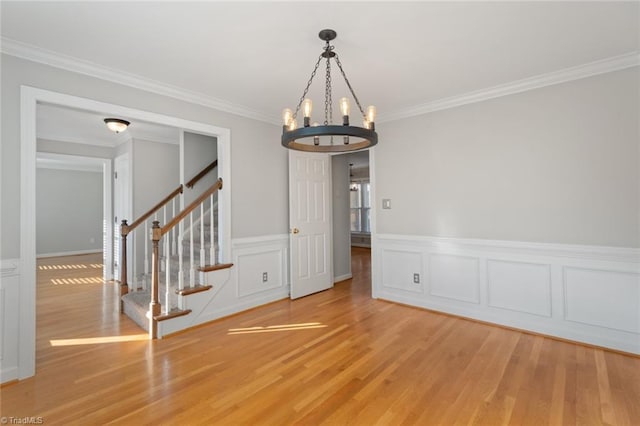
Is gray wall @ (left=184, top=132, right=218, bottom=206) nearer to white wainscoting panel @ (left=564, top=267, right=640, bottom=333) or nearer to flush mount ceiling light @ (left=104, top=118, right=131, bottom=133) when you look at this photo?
flush mount ceiling light @ (left=104, top=118, right=131, bottom=133)

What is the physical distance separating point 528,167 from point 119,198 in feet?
20.3

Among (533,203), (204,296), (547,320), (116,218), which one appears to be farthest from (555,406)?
(116,218)

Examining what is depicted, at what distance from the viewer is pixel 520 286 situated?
123 inches

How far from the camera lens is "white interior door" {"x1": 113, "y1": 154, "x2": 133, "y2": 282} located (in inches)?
200

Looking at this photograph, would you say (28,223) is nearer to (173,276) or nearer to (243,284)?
(173,276)

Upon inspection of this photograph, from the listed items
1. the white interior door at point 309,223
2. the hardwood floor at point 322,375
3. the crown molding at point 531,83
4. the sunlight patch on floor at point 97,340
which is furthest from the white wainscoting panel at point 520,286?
the sunlight patch on floor at point 97,340

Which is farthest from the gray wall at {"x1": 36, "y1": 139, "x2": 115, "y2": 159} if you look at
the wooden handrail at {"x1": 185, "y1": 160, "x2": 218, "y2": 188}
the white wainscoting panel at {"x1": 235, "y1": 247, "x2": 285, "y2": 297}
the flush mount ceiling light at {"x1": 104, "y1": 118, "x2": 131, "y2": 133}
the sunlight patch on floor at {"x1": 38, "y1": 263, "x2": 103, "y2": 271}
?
the white wainscoting panel at {"x1": 235, "y1": 247, "x2": 285, "y2": 297}

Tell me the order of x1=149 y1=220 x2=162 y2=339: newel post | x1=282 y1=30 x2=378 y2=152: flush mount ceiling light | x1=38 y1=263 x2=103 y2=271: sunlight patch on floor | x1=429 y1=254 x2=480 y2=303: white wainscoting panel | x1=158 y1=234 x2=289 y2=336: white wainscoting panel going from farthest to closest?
x1=38 y1=263 x2=103 y2=271: sunlight patch on floor
x1=429 y1=254 x2=480 y2=303: white wainscoting panel
x1=158 y1=234 x2=289 y2=336: white wainscoting panel
x1=149 y1=220 x2=162 y2=339: newel post
x1=282 y1=30 x2=378 y2=152: flush mount ceiling light

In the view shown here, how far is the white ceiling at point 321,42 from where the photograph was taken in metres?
1.92

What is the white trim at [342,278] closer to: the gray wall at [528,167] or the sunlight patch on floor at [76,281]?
the gray wall at [528,167]

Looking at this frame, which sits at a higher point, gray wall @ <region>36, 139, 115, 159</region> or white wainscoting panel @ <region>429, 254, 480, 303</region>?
gray wall @ <region>36, 139, 115, 159</region>

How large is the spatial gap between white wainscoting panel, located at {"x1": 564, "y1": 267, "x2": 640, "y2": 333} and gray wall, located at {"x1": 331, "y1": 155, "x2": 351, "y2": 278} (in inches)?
125

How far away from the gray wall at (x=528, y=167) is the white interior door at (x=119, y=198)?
4.35m

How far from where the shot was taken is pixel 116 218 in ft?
17.7
